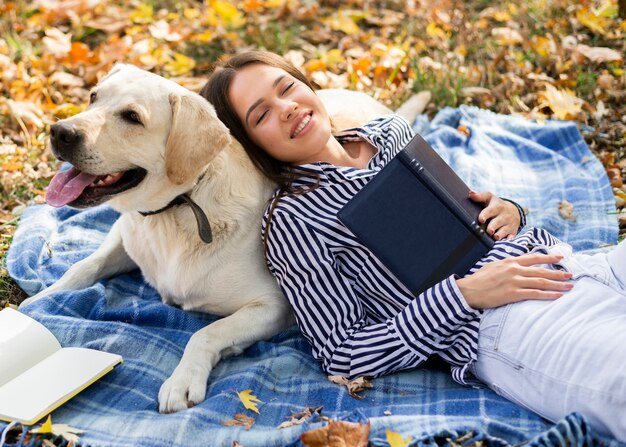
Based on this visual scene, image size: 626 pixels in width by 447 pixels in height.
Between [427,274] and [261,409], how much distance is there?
2.65 ft

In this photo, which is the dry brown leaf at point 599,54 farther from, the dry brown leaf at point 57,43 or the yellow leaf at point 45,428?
the yellow leaf at point 45,428

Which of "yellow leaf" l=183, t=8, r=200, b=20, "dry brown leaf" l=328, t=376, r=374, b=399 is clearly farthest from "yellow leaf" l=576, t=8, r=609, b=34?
"dry brown leaf" l=328, t=376, r=374, b=399

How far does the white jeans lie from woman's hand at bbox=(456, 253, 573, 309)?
3 cm

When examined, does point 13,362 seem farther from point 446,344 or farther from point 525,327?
point 525,327

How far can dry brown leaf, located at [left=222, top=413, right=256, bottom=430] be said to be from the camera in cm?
234

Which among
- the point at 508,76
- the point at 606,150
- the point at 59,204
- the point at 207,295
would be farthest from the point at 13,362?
the point at 508,76

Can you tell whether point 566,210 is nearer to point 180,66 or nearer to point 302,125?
point 302,125

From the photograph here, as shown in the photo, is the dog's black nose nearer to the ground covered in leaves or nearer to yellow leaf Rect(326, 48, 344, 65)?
the ground covered in leaves

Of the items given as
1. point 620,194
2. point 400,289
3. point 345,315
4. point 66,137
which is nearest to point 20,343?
point 66,137

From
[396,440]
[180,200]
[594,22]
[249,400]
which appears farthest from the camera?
[594,22]

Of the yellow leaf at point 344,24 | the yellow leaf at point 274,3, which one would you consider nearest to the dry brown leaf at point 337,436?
the yellow leaf at point 344,24

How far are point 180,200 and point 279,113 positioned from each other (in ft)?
1.82

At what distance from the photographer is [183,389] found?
2492 millimetres

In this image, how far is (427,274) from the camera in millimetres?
2643
